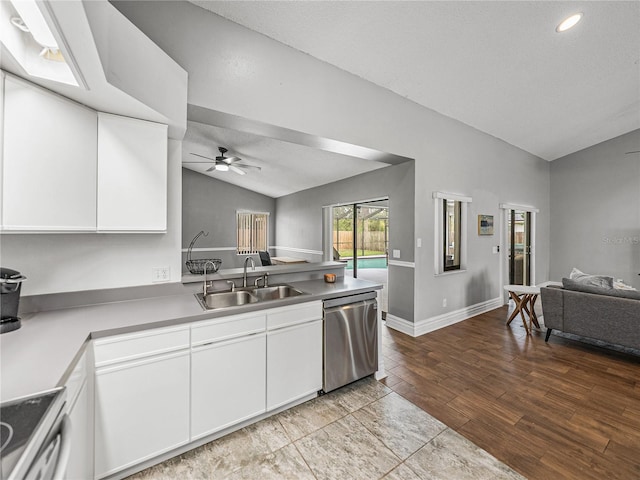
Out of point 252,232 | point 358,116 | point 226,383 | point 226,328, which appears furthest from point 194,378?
point 252,232

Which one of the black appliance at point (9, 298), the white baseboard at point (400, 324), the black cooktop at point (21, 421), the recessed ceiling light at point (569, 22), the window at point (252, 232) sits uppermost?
the recessed ceiling light at point (569, 22)

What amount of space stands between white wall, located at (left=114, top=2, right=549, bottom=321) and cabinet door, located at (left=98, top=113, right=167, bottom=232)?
0.55m

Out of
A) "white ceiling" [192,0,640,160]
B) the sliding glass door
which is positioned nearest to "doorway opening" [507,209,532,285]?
"white ceiling" [192,0,640,160]

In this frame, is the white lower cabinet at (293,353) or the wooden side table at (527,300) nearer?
the white lower cabinet at (293,353)

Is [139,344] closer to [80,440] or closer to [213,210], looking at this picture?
[80,440]

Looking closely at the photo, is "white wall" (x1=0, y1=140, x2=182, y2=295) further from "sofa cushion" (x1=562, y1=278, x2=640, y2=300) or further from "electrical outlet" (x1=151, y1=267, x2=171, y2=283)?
"sofa cushion" (x1=562, y1=278, x2=640, y2=300)

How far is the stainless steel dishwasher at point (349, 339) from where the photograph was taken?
7.43 ft

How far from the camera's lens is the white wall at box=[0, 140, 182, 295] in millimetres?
1666

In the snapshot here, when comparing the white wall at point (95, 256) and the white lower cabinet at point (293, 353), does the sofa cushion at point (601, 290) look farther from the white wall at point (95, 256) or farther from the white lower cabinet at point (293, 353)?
the white wall at point (95, 256)

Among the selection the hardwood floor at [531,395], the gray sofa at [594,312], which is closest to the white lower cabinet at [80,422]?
the hardwood floor at [531,395]

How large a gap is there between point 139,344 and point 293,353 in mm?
1038

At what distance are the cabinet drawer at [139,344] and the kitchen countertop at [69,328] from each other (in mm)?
41

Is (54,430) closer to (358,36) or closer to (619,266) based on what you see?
(358,36)

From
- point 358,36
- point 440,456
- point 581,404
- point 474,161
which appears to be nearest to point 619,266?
point 474,161
